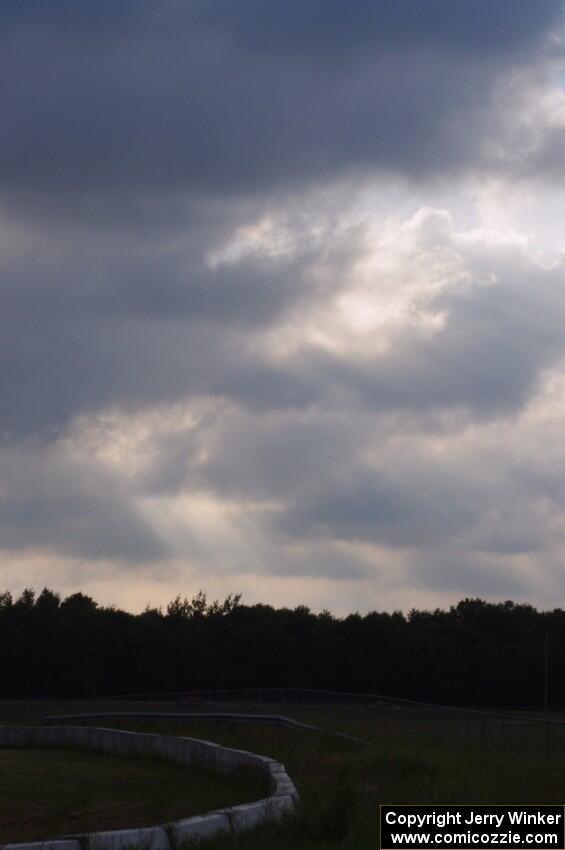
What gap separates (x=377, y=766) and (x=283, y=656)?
2843 inches

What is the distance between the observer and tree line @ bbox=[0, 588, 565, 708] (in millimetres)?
87812

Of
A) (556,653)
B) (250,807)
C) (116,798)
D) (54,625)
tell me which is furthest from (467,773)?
(54,625)

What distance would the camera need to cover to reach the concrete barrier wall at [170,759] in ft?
42.3

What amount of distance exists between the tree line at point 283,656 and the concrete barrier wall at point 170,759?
52.5 m

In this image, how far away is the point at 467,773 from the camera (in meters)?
22.5

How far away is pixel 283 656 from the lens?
9469 centimetres

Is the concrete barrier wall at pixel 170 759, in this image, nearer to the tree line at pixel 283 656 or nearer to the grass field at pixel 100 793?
the grass field at pixel 100 793

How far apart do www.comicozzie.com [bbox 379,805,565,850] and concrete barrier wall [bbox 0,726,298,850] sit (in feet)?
5.23

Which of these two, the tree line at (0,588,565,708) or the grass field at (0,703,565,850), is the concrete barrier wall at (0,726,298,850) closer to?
the grass field at (0,703,565,850)

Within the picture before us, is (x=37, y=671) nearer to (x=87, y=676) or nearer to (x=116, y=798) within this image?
(x=87, y=676)

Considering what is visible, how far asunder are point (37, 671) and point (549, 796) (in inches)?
2937

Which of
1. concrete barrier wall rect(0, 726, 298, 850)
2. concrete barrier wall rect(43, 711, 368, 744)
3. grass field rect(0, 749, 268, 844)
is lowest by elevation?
grass field rect(0, 749, 268, 844)

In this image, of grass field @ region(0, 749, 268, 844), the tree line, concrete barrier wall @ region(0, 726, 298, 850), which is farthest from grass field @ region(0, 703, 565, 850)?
the tree line

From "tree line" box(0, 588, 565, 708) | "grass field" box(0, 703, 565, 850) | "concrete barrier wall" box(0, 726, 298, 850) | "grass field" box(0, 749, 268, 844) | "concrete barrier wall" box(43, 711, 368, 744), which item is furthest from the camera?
"tree line" box(0, 588, 565, 708)
